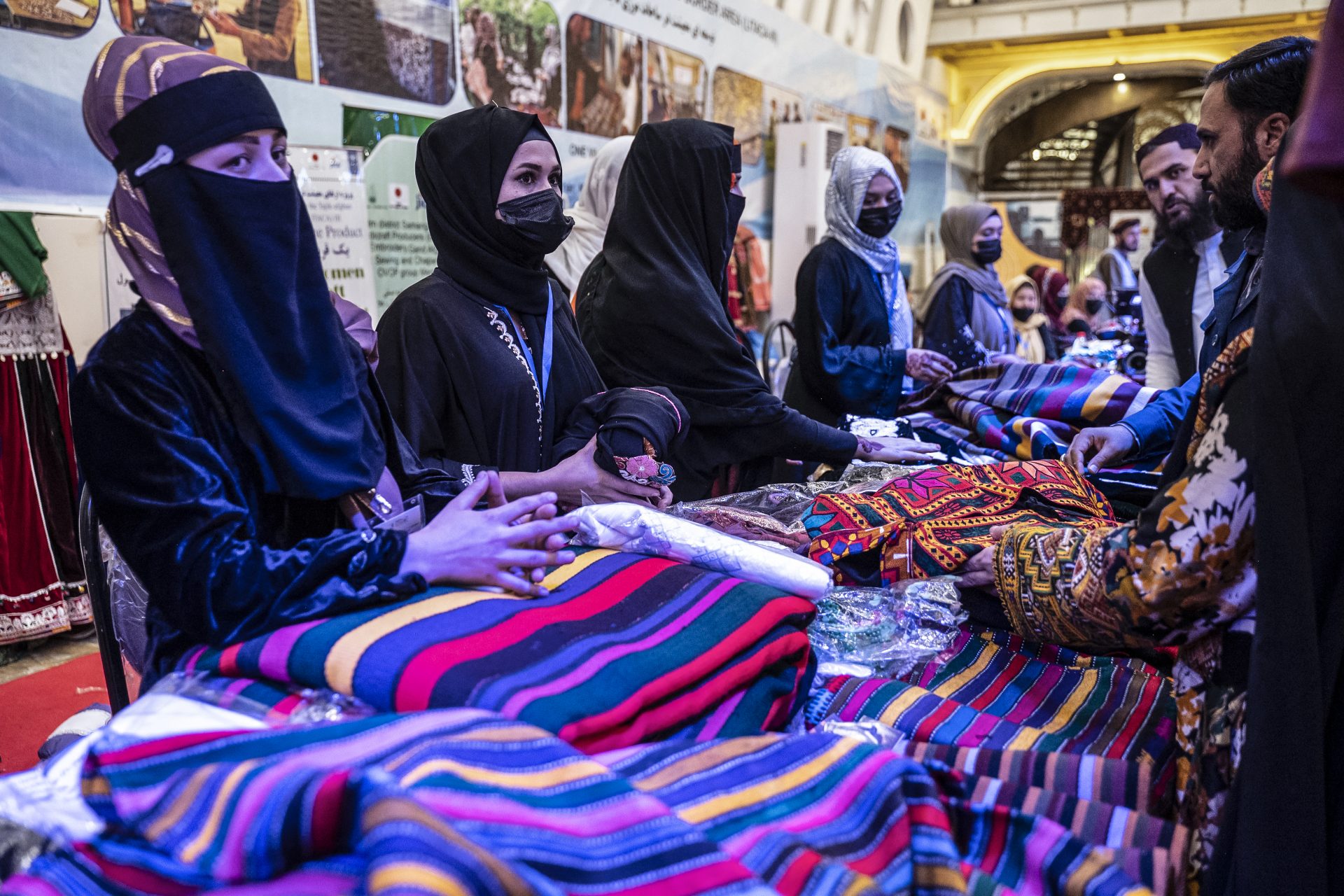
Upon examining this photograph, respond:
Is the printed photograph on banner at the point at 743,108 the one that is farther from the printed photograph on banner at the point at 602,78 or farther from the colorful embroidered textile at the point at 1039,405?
the colorful embroidered textile at the point at 1039,405

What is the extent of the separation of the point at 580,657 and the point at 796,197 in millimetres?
7241

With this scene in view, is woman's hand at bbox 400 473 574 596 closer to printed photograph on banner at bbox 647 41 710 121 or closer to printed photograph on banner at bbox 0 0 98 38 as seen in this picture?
printed photograph on banner at bbox 0 0 98 38

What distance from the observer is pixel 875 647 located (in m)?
1.37

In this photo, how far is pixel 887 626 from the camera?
1394mm

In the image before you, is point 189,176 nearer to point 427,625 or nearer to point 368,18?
point 427,625

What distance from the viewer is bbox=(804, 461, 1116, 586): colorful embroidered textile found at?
149cm

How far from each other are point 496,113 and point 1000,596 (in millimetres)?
1355

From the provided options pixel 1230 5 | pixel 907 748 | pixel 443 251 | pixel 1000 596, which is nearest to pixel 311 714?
pixel 907 748

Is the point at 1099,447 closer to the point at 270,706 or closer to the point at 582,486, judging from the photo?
the point at 582,486

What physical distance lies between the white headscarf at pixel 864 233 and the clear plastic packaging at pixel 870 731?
248 centimetres

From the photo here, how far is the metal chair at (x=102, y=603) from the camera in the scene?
1.35 meters

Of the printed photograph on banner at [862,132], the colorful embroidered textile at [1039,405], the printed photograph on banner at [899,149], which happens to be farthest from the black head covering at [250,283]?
the printed photograph on banner at [899,149]

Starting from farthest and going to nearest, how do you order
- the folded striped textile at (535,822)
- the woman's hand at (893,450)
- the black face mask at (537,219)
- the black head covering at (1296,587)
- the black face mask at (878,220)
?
1. the black face mask at (878,220)
2. the woman's hand at (893,450)
3. the black face mask at (537,219)
4. the black head covering at (1296,587)
5. the folded striped textile at (535,822)

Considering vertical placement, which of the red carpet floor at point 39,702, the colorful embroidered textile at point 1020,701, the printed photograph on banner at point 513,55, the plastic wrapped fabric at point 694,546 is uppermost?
the printed photograph on banner at point 513,55
